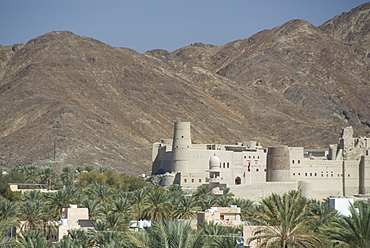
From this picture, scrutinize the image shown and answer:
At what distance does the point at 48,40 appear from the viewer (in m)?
168

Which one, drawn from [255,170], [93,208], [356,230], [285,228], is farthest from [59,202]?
[255,170]

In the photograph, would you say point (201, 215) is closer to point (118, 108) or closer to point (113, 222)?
point (113, 222)

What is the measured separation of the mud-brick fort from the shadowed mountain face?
3120 cm

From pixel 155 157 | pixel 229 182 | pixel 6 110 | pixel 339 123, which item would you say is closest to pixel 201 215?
pixel 229 182

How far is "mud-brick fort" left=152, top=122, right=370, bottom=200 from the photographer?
73938 millimetres

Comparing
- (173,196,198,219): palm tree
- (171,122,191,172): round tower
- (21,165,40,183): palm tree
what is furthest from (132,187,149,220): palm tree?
(21,165,40,183): palm tree

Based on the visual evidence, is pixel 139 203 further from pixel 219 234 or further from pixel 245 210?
pixel 219 234

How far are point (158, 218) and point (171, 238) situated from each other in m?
23.6

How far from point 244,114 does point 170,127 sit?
28233 millimetres

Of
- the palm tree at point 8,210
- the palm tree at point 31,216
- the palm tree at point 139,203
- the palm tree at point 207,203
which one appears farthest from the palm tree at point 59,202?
the palm tree at point 207,203

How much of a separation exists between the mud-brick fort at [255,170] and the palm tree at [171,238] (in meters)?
50.7

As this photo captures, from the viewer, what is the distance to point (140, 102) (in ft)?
489

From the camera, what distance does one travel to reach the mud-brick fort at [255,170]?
7394 centimetres

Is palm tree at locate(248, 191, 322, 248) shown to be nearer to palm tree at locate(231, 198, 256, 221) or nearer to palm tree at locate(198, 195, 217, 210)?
palm tree at locate(231, 198, 256, 221)
